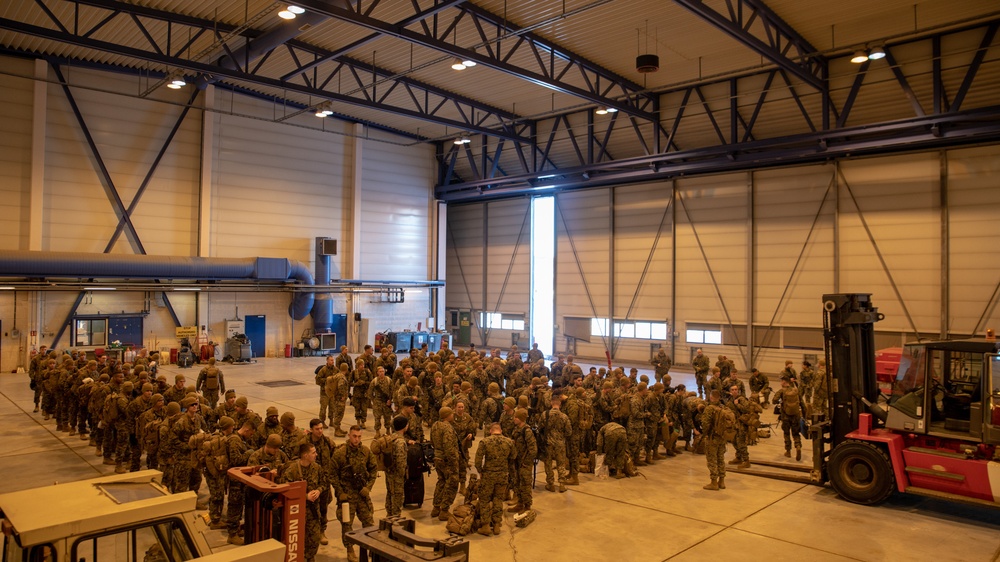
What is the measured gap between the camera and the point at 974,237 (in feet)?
66.2

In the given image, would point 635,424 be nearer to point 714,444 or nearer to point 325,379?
point 714,444

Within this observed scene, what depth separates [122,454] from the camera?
445 inches

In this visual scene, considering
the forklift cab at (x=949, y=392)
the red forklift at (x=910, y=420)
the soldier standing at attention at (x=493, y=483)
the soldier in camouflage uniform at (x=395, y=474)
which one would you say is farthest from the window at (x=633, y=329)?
the soldier in camouflage uniform at (x=395, y=474)

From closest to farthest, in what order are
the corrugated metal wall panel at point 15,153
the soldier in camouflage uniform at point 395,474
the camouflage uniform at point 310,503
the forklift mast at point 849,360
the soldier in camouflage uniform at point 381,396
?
the camouflage uniform at point 310,503 < the soldier in camouflage uniform at point 395,474 < the forklift mast at point 849,360 < the soldier in camouflage uniform at point 381,396 < the corrugated metal wall panel at point 15,153

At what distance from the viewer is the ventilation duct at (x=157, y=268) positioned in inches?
821

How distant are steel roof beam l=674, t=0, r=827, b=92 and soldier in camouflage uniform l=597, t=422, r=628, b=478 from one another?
8.90m

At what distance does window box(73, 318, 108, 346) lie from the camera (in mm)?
23325

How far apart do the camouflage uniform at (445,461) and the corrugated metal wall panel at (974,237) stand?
61.7 feet

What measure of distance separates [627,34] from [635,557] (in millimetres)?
15488

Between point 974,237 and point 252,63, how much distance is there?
978 inches

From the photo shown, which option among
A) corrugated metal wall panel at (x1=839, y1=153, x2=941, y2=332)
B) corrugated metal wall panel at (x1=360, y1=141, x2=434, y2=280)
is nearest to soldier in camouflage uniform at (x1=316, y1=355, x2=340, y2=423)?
corrugated metal wall panel at (x1=360, y1=141, x2=434, y2=280)

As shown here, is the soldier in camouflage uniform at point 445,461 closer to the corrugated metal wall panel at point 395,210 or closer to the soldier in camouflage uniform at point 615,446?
the soldier in camouflage uniform at point 615,446

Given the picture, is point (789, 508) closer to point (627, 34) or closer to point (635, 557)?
point (635, 557)

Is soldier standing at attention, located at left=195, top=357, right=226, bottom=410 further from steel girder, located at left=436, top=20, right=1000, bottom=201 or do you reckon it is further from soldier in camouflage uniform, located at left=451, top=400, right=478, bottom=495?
steel girder, located at left=436, top=20, right=1000, bottom=201
